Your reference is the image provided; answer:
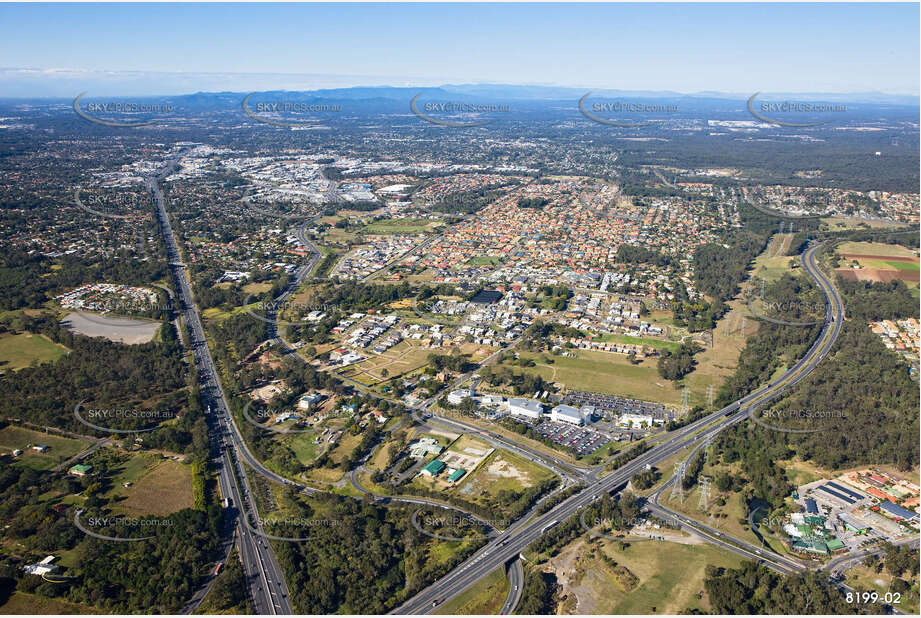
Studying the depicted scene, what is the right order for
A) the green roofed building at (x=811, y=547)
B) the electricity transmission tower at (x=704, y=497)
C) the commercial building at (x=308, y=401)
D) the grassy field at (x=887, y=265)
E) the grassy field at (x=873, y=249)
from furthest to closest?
1. the grassy field at (x=873, y=249)
2. the grassy field at (x=887, y=265)
3. the commercial building at (x=308, y=401)
4. the electricity transmission tower at (x=704, y=497)
5. the green roofed building at (x=811, y=547)

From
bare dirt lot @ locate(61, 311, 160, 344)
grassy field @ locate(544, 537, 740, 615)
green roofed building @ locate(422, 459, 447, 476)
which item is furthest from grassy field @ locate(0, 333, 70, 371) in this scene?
grassy field @ locate(544, 537, 740, 615)

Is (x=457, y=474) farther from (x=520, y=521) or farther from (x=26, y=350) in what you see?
(x=26, y=350)

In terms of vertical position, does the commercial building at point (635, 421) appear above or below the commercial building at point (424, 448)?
above

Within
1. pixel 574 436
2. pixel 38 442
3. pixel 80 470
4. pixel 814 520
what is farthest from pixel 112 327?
pixel 814 520

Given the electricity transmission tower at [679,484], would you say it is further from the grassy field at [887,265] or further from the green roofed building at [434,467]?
the grassy field at [887,265]

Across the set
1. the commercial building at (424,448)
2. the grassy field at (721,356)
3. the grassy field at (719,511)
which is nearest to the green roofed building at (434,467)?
the commercial building at (424,448)

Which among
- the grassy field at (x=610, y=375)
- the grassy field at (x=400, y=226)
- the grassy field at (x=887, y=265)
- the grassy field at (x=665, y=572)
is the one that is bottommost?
the grassy field at (x=665, y=572)
